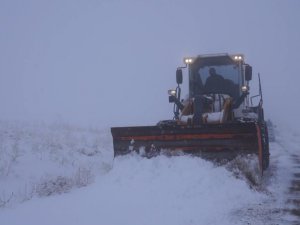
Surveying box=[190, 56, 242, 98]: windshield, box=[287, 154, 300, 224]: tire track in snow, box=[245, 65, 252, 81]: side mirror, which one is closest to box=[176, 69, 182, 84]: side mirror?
box=[190, 56, 242, 98]: windshield

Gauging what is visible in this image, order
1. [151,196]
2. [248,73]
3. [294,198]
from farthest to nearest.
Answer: [248,73], [294,198], [151,196]

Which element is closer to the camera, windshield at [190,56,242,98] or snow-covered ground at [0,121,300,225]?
snow-covered ground at [0,121,300,225]

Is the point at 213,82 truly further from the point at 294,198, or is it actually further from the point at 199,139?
the point at 294,198

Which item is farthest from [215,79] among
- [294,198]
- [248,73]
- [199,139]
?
[294,198]

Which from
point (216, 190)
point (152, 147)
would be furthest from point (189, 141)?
point (216, 190)

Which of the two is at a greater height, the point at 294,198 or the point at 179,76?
the point at 179,76

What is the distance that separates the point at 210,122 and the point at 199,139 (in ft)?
4.03

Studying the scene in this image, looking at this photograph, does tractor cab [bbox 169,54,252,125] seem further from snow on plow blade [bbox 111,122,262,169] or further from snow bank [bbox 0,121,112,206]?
snow bank [bbox 0,121,112,206]

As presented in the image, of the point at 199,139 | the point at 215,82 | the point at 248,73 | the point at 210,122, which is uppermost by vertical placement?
the point at 248,73

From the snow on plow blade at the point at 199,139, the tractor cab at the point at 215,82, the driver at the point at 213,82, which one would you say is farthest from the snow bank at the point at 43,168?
the driver at the point at 213,82

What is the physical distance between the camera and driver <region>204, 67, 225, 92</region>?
10.8 metres

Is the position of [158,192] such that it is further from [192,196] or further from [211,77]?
[211,77]

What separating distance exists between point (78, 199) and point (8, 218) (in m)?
1.26

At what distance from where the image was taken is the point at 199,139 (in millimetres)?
8008
